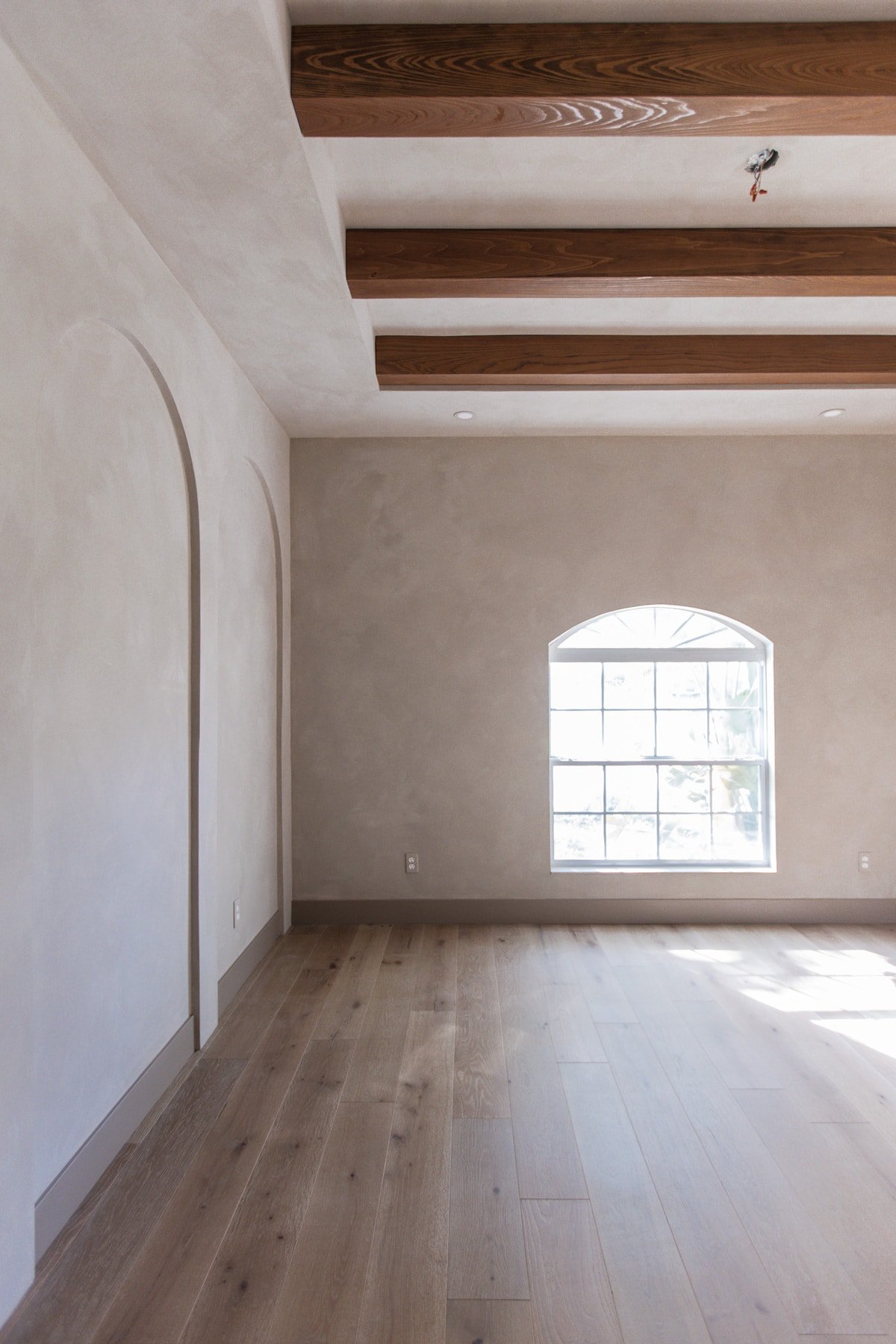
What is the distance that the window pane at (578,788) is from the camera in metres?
5.05

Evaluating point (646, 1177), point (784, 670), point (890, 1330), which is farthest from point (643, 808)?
point (890, 1330)

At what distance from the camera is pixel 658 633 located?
5.06 meters

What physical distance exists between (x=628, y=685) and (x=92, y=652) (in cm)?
349

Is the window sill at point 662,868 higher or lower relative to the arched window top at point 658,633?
lower

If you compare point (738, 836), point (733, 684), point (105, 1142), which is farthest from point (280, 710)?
point (738, 836)

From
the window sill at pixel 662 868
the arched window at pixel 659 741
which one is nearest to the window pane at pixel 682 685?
the arched window at pixel 659 741

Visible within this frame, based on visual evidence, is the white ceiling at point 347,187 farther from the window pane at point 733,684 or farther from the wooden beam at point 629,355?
the window pane at point 733,684

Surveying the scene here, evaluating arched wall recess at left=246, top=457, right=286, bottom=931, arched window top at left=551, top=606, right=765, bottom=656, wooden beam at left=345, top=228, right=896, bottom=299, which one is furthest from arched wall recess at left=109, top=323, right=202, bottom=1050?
arched window top at left=551, top=606, right=765, bottom=656

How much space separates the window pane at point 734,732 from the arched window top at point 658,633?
42 cm

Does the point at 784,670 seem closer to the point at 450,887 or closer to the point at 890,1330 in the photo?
the point at 450,887

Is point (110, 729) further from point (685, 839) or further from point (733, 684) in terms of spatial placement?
point (733, 684)

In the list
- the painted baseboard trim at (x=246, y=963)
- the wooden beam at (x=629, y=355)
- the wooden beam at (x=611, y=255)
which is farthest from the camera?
the wooden beam at (x=629, y=355)

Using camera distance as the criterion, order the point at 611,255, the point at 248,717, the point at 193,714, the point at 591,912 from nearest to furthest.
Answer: the point at 611,255 → the point at 193,714 → the point at 248,717 → the point at 591,912

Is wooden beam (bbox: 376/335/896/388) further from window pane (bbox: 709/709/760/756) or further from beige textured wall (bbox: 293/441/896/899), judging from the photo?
window pane (bbox: 709/709/760/756)
